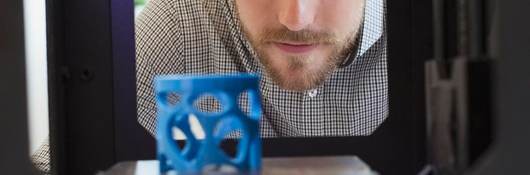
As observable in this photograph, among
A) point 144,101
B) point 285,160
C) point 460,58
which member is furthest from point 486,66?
point 144,101

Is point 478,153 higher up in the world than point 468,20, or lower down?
lower down

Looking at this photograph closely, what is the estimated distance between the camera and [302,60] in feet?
3.69

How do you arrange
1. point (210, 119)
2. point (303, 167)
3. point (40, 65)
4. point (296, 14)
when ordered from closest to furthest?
point (210, 119), point (303, 167), point (40, 65), point (296, 14)

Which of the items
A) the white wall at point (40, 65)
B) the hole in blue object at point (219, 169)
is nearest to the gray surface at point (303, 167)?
the hole in blue object at point (219, 169)

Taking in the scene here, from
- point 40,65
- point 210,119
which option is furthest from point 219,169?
point 40,65

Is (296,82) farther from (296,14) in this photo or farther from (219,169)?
(219,169)

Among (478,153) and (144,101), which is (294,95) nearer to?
(144,101)

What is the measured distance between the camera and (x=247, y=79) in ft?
2.10

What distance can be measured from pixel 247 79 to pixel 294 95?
1.63ft

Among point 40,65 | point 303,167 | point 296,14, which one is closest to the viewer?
point 303,167

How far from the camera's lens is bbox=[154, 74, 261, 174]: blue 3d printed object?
62 cm

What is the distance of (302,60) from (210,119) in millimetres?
519

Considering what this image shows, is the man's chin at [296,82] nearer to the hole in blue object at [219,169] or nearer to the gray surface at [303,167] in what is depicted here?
the gray surface at [303,167]

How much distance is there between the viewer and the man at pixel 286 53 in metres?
1.11
